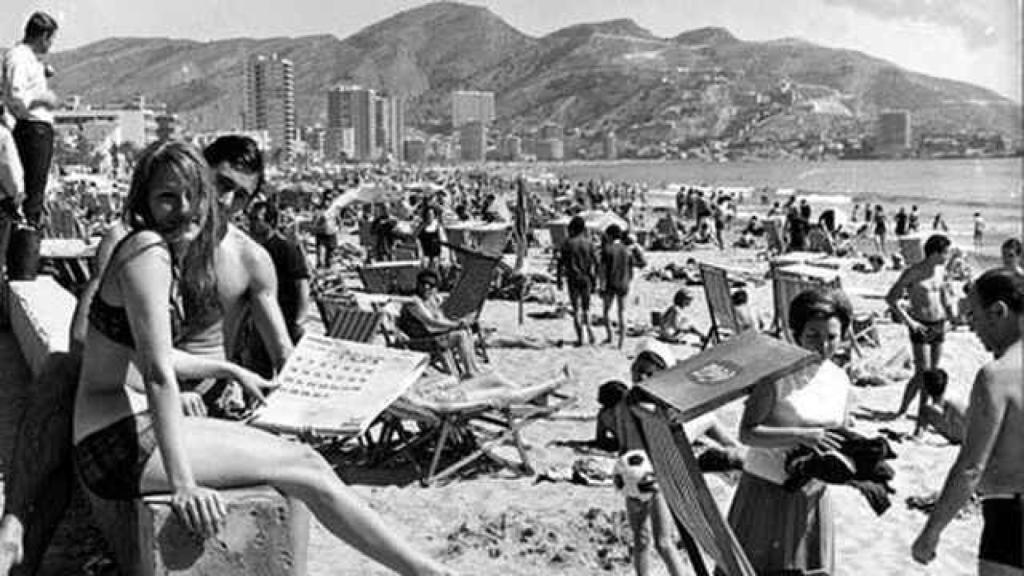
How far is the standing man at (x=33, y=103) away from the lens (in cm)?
634

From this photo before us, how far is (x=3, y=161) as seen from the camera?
6387 millimetres

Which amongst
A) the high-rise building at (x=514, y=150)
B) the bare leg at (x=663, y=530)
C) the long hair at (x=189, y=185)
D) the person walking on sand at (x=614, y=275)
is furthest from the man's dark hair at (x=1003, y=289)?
the high-rise building at (x=514, y=150)

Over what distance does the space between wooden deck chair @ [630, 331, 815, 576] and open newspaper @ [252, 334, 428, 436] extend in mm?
1288

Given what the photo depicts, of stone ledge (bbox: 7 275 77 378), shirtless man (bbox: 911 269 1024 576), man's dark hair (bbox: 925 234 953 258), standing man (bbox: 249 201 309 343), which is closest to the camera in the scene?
shirtless man (bbox: 911 269 1024 576)

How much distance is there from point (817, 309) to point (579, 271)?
886 centimetres

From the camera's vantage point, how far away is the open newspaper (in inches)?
146

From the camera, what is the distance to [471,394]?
6926 mm

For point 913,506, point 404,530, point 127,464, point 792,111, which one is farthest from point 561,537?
point 792,111

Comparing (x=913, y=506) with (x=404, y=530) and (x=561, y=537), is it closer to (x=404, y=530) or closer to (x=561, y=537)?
(x=561, y=537)

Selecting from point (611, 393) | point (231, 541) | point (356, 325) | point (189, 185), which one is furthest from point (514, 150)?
point (231, 541)

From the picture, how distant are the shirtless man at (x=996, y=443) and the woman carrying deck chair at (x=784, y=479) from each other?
271mm

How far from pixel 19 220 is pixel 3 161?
→ 71 cm

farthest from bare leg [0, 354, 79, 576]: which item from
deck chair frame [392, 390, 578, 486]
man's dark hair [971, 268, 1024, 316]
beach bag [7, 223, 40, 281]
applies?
beach bag [7, 223, 40, 281]

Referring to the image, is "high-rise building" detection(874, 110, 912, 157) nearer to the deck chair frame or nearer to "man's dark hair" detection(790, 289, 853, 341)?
the deck chair frame
